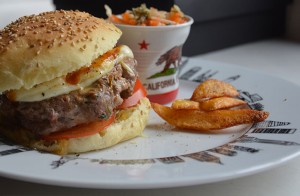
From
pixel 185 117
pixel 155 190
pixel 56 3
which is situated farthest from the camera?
pixel 56 3

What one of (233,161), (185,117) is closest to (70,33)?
(185,117)

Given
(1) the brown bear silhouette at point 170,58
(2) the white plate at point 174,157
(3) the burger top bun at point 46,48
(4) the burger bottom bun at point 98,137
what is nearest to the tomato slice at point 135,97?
(4) the burger bottom bun at point 98,137

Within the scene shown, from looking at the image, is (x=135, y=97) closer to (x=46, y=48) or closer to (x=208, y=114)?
(x=208, y=114)

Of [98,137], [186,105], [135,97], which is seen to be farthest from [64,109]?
[186,105]

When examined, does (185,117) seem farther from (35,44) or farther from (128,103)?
(35,44)

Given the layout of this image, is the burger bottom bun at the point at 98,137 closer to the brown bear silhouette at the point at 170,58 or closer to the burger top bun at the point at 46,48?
the burger top bun at the point at 46,48

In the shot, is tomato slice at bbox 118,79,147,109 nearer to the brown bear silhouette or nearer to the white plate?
the white plate
